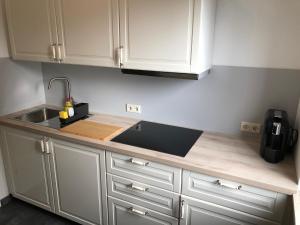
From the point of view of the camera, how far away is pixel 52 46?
77.6 inches

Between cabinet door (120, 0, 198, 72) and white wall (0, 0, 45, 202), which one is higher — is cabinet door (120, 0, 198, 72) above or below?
above

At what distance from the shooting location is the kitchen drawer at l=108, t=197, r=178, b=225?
1689 mm

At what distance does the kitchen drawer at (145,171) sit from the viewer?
1.57 metres

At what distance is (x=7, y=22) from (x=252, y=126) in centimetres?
212

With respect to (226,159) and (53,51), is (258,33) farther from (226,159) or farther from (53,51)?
(53,51)

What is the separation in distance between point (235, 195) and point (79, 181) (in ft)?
3.76

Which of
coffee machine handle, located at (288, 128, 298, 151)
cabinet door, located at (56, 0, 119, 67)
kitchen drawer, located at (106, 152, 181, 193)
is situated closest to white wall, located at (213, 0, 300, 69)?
coffee machine handle, located at (288, 128, 298, 151)

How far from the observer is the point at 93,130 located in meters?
1.94

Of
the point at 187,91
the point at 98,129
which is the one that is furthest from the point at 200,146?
the point at 98,129

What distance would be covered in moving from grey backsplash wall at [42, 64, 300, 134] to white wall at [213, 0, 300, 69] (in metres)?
0.07

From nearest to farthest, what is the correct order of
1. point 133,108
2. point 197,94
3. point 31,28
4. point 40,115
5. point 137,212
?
point 137,212 → point 197,94 → point 31,28 → point 133,108 → point 40,115

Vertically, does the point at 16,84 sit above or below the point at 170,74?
below

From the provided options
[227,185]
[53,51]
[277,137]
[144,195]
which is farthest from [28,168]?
[277,137]

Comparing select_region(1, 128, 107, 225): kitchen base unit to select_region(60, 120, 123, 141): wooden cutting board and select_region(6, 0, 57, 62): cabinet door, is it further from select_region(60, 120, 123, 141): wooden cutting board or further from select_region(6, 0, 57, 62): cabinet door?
select_region(6, 0, 57, 62): cabinet door
